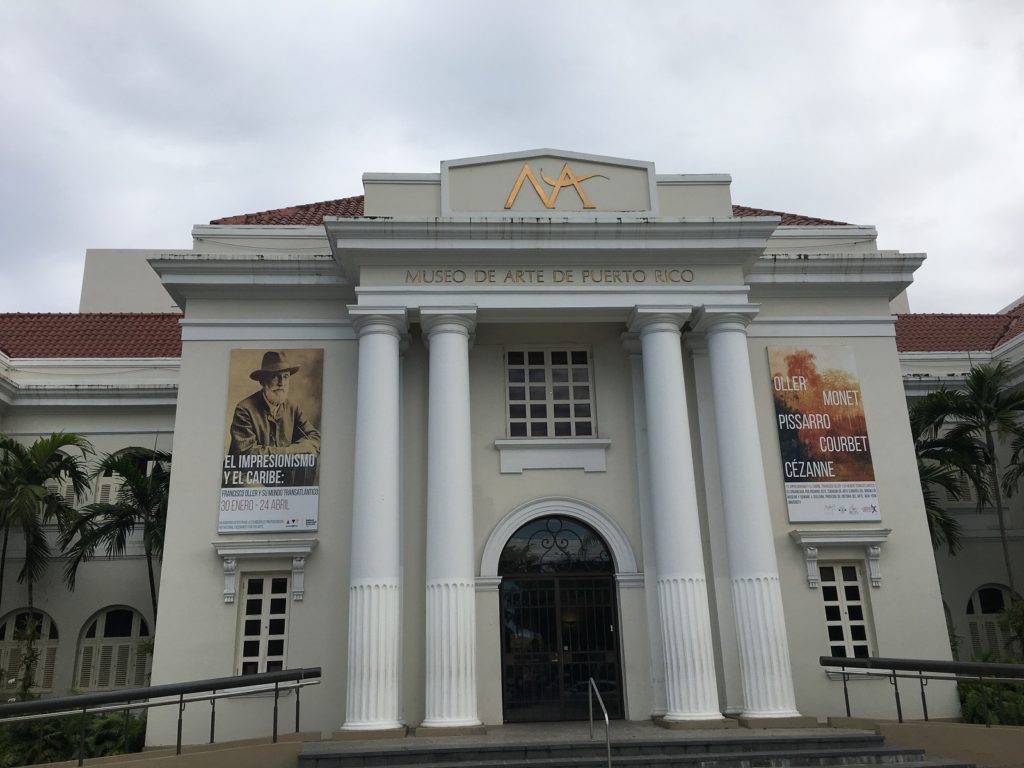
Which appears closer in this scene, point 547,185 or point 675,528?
point 675,528

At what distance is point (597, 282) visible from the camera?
47.8ft

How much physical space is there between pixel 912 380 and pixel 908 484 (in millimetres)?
5163

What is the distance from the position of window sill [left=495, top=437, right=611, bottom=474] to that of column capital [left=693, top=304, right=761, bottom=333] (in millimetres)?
2608

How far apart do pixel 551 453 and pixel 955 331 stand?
1234cm

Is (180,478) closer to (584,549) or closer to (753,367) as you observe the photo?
(584,549)

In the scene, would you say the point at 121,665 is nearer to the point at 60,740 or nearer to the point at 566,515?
the point at 60,740

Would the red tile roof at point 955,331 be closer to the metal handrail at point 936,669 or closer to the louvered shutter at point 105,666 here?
the metal handrail at point 936,669

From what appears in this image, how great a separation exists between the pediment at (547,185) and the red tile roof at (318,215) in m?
2.85

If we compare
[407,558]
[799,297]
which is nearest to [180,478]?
[407,558]

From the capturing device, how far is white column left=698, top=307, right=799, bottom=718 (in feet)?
42.3

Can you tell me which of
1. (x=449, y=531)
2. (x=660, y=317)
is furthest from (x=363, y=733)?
(x=660, y=317)

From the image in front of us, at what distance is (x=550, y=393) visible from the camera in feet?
51.4

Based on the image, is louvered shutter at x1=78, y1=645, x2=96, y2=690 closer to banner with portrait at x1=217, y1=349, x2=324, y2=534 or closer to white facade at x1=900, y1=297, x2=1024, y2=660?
banner with portrait at x1=217, y1=349, x2=324, y2=534

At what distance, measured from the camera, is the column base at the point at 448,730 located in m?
12.1
